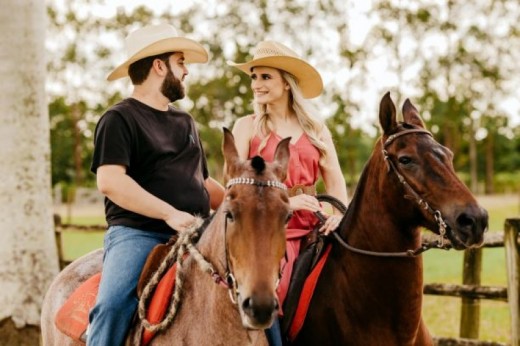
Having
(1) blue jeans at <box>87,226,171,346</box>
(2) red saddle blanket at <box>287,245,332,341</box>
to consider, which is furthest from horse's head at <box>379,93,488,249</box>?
(1) blue jeans at <box>87,226,171,346</box>

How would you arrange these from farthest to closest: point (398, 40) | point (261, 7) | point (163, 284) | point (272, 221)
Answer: point (398, 40) → point (261, 7) → point (163, 284) → point (272, 221)

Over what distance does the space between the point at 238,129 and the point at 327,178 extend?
0.76m

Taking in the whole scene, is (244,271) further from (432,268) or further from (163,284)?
(432,268)

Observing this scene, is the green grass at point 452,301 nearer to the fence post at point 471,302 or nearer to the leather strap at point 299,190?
the fence post at point 471,302

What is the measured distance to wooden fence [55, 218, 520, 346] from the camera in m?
6.69

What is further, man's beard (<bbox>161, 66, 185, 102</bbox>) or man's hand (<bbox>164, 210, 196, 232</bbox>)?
man's beard (<bbox>161, 66, 185, 102</bbox>)

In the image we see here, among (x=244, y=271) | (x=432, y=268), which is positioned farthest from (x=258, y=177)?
(x=432, y=268)

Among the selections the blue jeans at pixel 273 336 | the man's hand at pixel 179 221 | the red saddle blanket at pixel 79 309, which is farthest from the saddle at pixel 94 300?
the blue jeans at pixel 273 336

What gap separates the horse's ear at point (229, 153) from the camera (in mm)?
3244

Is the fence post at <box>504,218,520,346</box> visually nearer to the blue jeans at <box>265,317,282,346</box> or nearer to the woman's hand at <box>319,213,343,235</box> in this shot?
the woman's hand at <box>319,213,343,235</box>

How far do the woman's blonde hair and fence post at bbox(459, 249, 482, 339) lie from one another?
11.3ft

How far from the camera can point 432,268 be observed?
57.3 feet

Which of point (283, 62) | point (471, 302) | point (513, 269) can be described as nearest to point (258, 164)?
point (283, 62)

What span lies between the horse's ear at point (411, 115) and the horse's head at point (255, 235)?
1.57 meters
